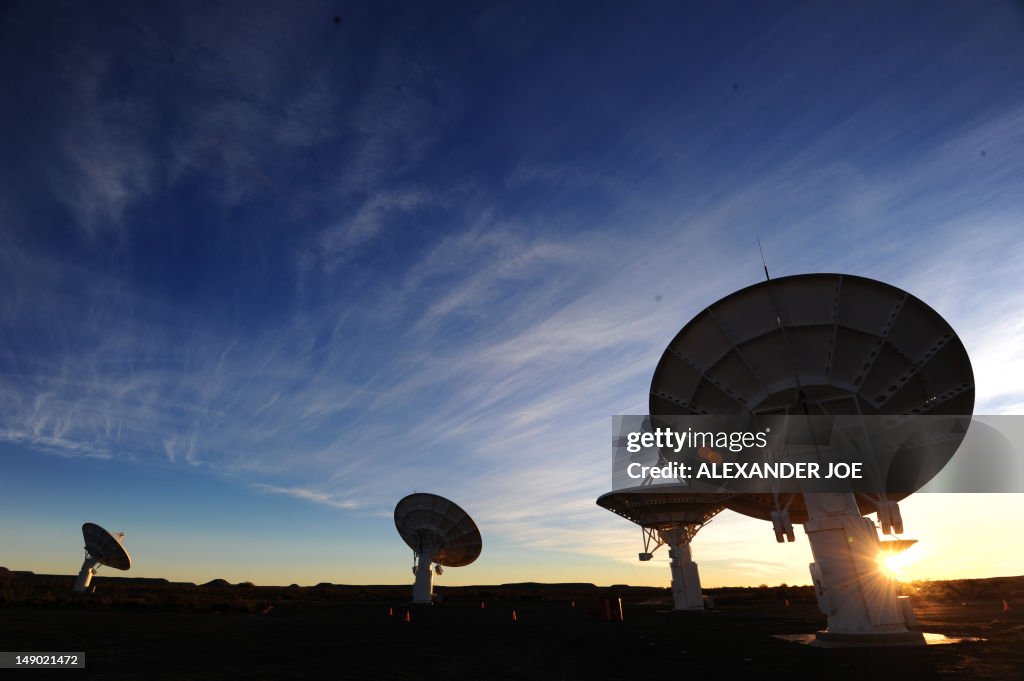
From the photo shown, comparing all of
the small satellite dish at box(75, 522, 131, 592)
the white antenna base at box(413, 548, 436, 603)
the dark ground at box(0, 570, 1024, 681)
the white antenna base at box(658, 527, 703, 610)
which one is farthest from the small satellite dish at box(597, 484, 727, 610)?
the small satellite dish at box(75, 522, 131, 592)

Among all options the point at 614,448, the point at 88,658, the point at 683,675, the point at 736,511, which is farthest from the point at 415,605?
the point at 683,675

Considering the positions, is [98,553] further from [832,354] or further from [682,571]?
[832,354]

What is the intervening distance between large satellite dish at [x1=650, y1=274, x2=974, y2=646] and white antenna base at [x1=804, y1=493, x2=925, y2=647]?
3 centimetres

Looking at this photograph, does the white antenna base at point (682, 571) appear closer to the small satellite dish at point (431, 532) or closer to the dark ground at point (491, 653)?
the dark ground at point (491, 653)

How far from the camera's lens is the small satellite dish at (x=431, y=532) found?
2042 inches

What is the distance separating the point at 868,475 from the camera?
17.5 meters

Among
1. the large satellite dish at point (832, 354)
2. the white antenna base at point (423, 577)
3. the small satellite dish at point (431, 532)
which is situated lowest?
the white antenna base at point (423, 577)

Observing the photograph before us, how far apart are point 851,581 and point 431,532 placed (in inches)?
1651

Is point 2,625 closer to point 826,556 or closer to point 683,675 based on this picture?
point 683,675

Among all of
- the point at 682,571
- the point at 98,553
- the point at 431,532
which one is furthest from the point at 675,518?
the point at 98,553

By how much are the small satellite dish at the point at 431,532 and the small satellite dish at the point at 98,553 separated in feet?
96.9

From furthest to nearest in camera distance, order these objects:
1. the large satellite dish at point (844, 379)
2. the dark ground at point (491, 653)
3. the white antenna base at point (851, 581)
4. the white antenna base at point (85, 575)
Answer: the white antenna base at point (85, 575), the large satellite dish at point (844, 379), the white antenna base at point (851, 581), the dark ground at point (491, 653)

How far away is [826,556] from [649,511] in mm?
24901

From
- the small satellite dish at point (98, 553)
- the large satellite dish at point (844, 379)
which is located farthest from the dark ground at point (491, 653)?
the small satellite dish at point (98, 553)
